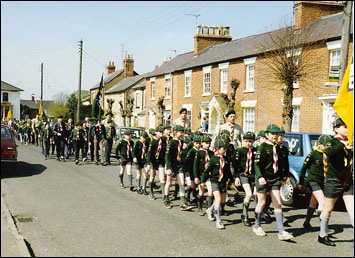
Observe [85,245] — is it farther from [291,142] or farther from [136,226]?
[291,142]

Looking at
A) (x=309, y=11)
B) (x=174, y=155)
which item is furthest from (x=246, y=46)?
(x=174, y=155)

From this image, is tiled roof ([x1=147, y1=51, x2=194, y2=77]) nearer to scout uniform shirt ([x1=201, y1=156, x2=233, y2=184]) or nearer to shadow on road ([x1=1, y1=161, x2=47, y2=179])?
shadow on road ([x1=1, y1=161, x2=47, y2=179])

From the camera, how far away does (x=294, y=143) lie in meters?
9.73

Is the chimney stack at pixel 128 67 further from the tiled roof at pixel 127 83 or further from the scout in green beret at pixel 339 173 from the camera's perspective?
the scout in green beret at pixel 339 173

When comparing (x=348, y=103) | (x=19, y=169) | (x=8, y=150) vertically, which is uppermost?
(x=348, y=103)

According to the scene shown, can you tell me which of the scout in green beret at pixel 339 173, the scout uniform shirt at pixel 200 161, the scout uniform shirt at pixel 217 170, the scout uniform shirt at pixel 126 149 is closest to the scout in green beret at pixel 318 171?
the scout in green beret at pixel 339 173

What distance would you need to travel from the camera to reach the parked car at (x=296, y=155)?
939 centimetres

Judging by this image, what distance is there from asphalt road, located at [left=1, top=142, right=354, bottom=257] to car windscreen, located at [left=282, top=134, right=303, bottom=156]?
1.39 m

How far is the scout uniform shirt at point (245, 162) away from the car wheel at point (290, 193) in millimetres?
2041

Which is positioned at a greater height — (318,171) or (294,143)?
(294,143)

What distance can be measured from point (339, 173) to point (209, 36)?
30866 mm

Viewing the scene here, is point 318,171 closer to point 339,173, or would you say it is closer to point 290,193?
point 339,173

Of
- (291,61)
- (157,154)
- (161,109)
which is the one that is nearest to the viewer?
(157,154)

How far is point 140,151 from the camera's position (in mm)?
11008
